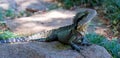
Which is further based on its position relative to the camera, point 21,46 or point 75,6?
point 75,6

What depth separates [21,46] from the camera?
3533 millimetres

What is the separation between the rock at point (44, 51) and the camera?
11.2ft

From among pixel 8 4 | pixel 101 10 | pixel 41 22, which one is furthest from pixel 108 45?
pixel 8 4

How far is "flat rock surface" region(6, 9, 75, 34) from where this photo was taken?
735 centimetres

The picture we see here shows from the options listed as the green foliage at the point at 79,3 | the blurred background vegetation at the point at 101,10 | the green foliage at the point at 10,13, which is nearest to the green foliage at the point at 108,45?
the blurred background vegetation at the point at 101,10

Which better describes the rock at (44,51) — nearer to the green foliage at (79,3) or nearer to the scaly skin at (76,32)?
the scaly skin at (76,32)

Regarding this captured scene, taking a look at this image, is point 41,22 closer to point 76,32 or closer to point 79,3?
point 79,3

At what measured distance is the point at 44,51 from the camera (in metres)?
3.45

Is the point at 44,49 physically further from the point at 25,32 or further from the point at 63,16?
the point at 63,16

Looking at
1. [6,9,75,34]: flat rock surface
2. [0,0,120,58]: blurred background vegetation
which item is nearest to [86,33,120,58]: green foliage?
[0,0,120,58]: blurred background vegetation

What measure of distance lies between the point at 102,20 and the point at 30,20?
6.67ft

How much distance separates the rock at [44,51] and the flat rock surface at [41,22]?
3.43 metres

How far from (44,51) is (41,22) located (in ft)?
14.8

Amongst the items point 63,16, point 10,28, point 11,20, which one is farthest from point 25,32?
point 63,16
